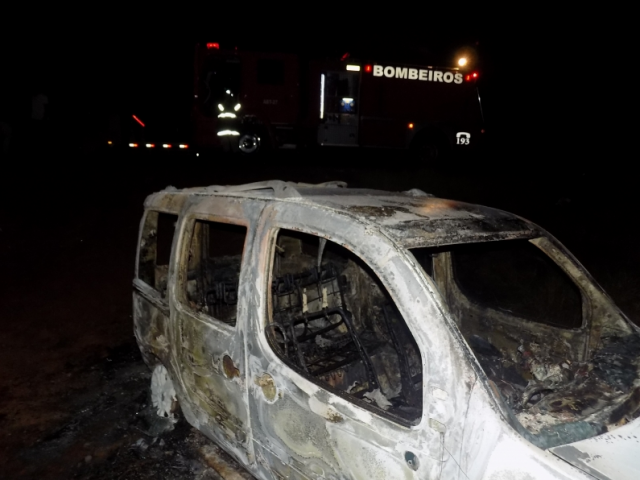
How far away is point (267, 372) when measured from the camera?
2.05m

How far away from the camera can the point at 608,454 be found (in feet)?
4.89

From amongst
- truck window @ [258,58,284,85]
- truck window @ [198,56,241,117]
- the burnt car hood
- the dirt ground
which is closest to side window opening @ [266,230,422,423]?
the dirt ground

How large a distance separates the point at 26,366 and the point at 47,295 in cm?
210

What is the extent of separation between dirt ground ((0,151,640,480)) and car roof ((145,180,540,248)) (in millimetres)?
1753

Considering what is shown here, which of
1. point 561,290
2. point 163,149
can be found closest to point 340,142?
point 163,149

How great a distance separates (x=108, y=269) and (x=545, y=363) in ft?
20.9

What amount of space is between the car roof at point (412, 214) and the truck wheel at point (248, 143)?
8742 millimetres

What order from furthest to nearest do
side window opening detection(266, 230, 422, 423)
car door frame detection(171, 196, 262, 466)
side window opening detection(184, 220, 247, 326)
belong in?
side window opening detection(184, 220, 247, 326) → side window opening detection(266, 230, 422, 423) → car door frame detection(171, 196, 262, 466)

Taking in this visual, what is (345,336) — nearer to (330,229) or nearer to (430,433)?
(330,229)

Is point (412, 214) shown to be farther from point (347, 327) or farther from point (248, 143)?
point (248, 143)

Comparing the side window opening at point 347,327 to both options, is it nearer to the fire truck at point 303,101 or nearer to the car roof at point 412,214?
the car roof at point 412,214

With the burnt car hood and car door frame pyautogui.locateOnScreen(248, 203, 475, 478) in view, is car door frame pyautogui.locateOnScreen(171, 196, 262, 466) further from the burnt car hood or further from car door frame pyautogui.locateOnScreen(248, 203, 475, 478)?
the burnt car hood

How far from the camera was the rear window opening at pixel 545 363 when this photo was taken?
1692 millimetres

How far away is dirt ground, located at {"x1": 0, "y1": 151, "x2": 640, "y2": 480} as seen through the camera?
317cm
